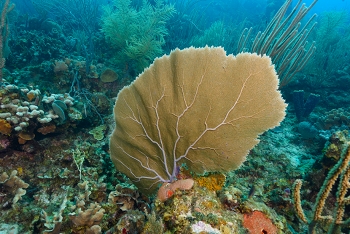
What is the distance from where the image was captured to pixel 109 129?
4.28m

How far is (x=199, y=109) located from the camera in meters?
2.11

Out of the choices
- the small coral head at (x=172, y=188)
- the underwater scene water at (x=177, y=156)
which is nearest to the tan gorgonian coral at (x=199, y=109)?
the underwater scene water at (x=177, y=156)

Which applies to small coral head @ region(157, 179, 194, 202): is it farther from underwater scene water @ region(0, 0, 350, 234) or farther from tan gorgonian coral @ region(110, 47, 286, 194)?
tan gorgonian coral @ region(110, 47, 286, 194)

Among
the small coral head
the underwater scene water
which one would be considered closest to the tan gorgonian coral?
the underwater scene water

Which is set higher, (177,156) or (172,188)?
(177,156)

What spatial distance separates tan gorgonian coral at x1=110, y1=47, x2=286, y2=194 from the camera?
6.41 ft

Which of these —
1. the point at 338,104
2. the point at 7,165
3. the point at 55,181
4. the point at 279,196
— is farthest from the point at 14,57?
the point at 338,104

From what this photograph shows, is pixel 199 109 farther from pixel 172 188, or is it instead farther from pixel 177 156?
pixel 172 188

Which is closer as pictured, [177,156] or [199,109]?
[199,109]

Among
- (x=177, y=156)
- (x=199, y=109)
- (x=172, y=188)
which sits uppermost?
(x=199, y=109)

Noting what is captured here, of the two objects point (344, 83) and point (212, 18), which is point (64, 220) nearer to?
point (344, 83)

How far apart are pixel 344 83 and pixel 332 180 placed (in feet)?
27.0

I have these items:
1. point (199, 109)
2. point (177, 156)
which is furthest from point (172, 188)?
point (199, 109)

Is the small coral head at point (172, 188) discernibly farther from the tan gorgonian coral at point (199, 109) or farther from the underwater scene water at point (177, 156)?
the tan gorgonian coral at point (199, 109)
